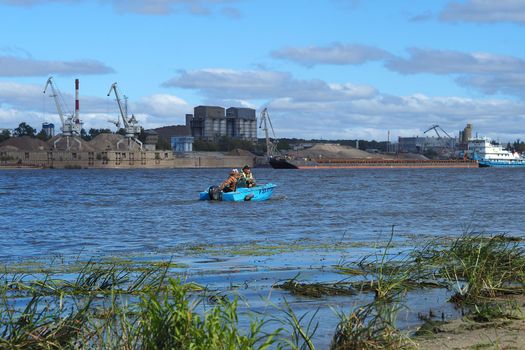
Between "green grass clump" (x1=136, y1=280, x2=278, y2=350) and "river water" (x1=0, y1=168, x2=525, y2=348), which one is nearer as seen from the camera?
"green grass clump" (x1=136, y1=280, x2=278, y2=350)

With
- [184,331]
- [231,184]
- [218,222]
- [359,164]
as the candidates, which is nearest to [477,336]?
[184,331]

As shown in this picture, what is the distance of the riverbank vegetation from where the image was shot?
298 inches

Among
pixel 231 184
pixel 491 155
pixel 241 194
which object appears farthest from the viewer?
pixel 491 155

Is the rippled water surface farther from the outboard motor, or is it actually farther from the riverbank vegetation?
the riverbank vegetation

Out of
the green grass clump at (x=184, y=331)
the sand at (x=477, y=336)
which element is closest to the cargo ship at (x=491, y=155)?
the sand at (x=477, y=336)

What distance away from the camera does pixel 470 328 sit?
975cm

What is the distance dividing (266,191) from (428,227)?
17328 mm

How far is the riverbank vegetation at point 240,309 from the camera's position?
7566 millimetres

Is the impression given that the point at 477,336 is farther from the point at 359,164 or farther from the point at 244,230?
the point at 359,164


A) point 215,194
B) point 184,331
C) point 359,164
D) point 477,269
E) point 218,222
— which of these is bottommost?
point 359,164

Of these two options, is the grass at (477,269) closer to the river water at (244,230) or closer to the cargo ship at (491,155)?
the river water at (244,230)

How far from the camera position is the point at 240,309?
11.2 metres

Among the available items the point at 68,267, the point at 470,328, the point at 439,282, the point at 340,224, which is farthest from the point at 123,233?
the point at 470,328

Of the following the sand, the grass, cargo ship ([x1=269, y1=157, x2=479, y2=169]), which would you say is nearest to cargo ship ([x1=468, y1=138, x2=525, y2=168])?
cargo ship ([x1=269, y1=157, x2=479, y2=169])
